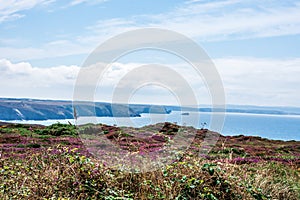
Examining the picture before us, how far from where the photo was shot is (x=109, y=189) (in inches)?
281

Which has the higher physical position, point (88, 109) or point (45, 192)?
point (88, 109)

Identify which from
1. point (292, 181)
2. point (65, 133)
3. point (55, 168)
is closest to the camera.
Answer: point (55, 168)

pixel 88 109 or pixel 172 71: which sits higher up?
pixel 172 71

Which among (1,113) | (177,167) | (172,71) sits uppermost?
(172,71)

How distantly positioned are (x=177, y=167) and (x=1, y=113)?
70.7 m

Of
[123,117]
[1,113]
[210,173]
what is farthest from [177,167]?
[1,113]

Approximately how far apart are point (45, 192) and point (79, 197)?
0.63 m

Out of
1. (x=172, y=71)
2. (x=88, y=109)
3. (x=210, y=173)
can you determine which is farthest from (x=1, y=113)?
(x=210, y=173)

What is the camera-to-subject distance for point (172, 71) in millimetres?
12336

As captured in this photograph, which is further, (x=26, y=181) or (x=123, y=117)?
(x=123, y=117)

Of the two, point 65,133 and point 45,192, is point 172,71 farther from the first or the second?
point 65,133

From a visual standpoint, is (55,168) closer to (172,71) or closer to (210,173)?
(210,173)

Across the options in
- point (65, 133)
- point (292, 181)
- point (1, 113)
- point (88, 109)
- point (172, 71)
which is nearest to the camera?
point (292, 181)

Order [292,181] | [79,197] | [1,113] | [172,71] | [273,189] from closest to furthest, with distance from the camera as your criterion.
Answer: [79,197] < [273,189] < [292,181] < [172,71] < [1,113]
